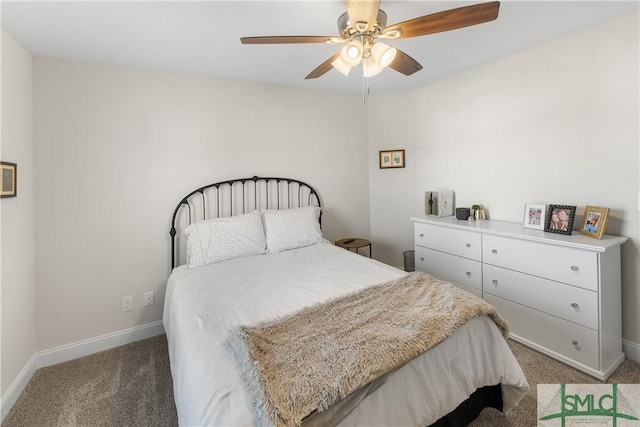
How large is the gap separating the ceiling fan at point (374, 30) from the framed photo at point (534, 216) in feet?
5.37

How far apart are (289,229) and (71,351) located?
6.32 ft

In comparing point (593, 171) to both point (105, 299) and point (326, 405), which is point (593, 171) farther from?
point (105, 299)

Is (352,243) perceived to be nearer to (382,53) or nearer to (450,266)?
(450,266)

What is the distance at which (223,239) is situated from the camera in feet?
7.98

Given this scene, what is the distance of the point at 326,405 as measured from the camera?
0.96 meters

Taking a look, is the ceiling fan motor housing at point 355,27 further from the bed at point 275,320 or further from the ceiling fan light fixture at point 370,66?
the bed at point 275,320

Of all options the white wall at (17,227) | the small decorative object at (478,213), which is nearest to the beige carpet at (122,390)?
the white wall at (17,227)

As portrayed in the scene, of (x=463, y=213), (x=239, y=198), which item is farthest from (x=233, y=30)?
(x=463, y=213)

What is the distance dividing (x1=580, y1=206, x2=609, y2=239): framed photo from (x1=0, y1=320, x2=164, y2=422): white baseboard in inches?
136

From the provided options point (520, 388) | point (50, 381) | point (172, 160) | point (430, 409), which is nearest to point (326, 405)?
point (430, 409)

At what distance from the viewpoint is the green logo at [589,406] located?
1599 mm

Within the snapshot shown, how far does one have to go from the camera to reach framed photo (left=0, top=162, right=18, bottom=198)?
1730 millimetres

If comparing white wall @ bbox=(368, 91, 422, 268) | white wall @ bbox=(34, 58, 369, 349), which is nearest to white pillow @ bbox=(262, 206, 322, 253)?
white wall @ bbox=(34, 58, 369, 349)

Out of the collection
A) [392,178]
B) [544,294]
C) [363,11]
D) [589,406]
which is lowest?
[589,406]
